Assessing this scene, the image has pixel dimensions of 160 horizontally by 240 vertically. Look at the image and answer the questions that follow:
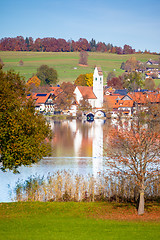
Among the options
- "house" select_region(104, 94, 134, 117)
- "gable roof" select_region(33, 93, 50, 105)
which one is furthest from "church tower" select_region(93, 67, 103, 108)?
"gable roof" select_region(33, 93, 50, 105)

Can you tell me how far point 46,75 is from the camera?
12038 cm

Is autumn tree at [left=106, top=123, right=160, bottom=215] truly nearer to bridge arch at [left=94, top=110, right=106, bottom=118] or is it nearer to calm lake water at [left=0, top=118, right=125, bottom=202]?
calm lake water at [left=0, top=118, right=125, bottom=202]

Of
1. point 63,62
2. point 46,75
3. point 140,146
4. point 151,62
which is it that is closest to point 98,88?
point 46,75

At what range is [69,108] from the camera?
95688mm

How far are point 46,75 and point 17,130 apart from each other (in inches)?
4277

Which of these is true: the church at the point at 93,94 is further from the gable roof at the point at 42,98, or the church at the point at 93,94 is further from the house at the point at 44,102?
the gable roof at the point at 42,98

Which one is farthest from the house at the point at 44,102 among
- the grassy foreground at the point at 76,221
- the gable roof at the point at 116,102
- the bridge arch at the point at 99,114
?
the grassy foreground at the point at 76,221

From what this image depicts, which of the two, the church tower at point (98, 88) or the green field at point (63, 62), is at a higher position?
the green field at point (63, 62)

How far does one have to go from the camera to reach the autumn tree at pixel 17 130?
43.0 feet

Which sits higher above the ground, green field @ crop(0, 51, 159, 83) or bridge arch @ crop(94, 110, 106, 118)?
green field @ crop(0, 51, 159, 83)

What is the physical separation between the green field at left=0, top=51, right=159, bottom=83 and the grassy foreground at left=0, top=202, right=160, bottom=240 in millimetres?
122948

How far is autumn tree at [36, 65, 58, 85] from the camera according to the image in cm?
11969

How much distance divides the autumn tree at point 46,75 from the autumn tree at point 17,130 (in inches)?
4183

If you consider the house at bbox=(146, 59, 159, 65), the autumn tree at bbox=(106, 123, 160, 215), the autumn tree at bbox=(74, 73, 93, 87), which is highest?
the house at bbox=(146, 59, 159, 65)
